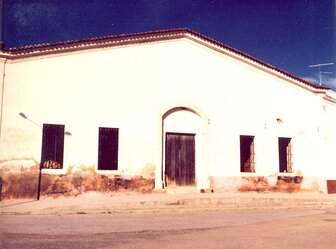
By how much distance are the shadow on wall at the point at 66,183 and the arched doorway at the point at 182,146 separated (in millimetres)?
1275

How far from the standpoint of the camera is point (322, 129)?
1995 cm

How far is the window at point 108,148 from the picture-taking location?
1595 centimetres

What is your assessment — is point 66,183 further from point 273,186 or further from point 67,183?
point 273,186

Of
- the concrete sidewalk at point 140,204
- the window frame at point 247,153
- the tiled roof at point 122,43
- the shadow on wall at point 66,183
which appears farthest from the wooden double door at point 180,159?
the tiled roof at point 122,43

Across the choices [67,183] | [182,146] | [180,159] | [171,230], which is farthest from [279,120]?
[171,230]

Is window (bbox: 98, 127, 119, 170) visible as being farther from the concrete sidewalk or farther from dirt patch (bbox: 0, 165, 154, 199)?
the concrete sidewalk

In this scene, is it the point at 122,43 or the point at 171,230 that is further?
the point at 122,43

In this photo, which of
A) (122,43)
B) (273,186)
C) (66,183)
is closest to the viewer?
(66,183)

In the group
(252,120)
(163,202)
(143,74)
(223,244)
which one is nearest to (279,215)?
(163,202)

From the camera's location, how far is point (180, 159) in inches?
683

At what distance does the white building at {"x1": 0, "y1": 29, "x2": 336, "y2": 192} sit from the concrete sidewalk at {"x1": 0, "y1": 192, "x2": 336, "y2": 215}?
148cm

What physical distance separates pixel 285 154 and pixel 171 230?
11830 millimetres

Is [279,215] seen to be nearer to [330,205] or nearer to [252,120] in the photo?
[330,205]

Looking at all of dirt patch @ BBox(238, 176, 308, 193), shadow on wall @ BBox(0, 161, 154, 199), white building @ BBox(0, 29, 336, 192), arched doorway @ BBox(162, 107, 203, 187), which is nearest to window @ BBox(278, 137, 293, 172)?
white building @ BBox(0, 29, 336, 192)
